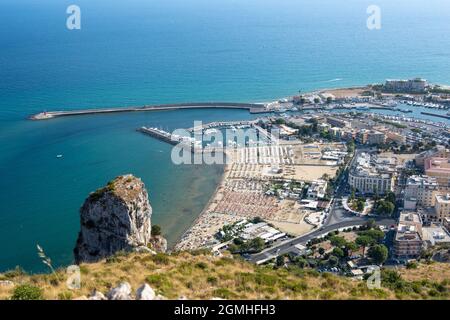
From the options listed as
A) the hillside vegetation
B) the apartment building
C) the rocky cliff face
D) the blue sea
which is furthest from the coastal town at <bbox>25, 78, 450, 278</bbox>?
the hillside vegetation

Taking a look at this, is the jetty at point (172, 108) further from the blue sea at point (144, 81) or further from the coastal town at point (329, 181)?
the blue sea at point (144, 81)

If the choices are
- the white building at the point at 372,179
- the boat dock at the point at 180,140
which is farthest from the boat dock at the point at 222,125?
the white building at the point at 372,179

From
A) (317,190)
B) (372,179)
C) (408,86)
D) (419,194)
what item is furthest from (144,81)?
(419,194)

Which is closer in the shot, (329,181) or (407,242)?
(407,242)

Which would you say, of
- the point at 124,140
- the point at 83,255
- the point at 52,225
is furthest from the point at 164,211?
the point at 124,140

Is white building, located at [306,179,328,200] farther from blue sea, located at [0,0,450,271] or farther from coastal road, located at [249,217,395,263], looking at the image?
blue sea, located at [0,0,450,271]

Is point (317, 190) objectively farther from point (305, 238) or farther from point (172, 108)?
point (172, 108)
